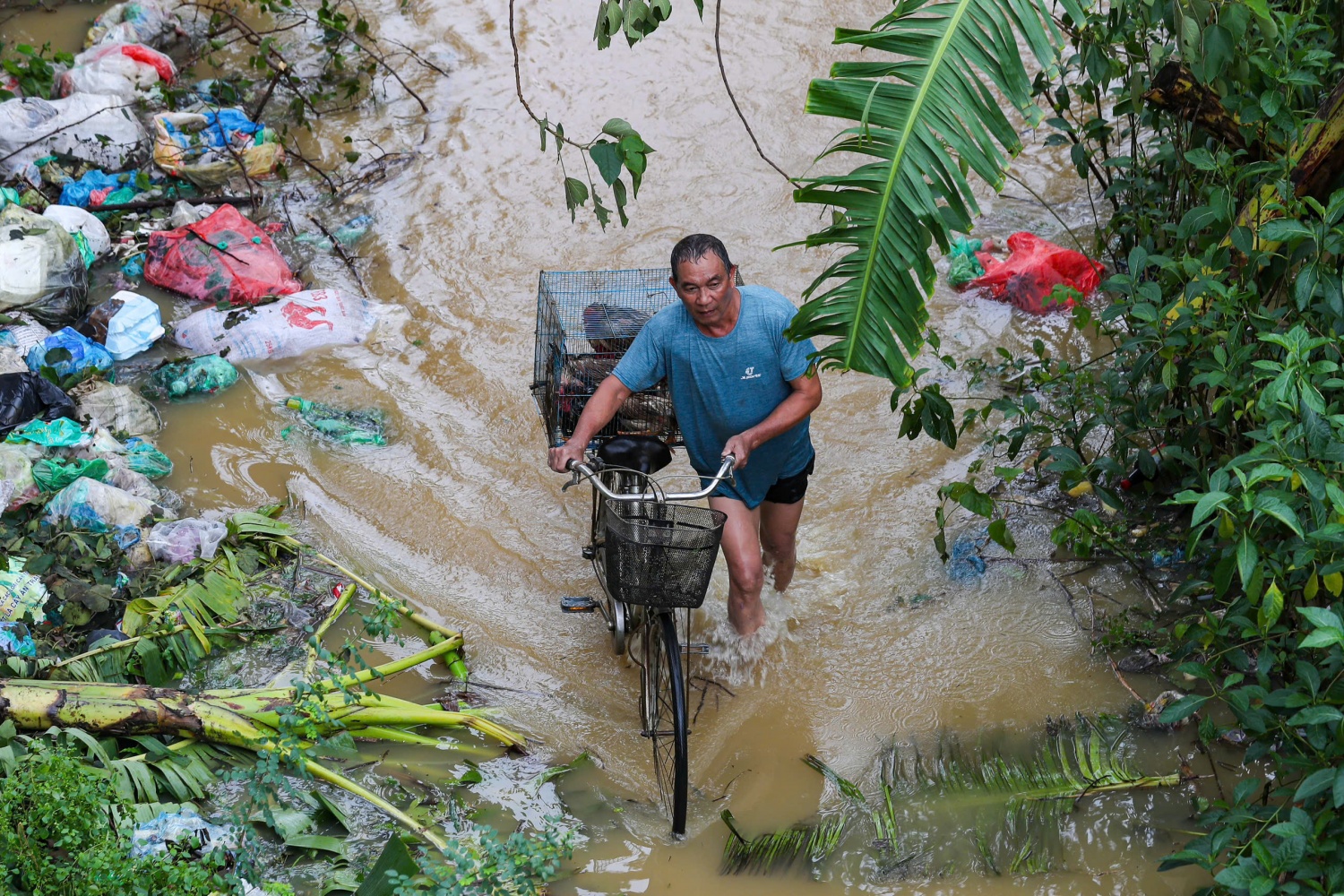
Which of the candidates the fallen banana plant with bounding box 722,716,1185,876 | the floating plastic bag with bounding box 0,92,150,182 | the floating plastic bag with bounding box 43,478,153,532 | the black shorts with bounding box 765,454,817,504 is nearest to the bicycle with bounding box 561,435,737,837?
the fallen banana plant with bounding box 722,716,1185,876

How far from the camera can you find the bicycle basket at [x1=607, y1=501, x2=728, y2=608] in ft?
11.5

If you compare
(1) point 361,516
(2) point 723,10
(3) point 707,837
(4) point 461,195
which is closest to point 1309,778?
(3) point 707,837

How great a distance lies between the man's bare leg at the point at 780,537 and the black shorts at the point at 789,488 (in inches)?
1.0

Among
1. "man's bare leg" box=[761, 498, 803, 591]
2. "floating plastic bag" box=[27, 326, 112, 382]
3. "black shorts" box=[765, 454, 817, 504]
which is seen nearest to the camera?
"black shorts" box=[765, 454, 817, 504]

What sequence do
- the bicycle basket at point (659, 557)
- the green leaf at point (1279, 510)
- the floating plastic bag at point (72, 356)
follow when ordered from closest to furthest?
the green leaf at point (1279, 510), the bicycle basket at point (659, 557), the floating plastic bag at point (72, 356)

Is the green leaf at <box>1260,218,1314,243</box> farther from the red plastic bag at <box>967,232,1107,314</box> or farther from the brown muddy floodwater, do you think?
the red plastic bag at <box>967,232,1107,314</box>

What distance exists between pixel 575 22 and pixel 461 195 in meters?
2.41

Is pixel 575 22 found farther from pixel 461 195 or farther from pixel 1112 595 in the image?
pixel 1112 595

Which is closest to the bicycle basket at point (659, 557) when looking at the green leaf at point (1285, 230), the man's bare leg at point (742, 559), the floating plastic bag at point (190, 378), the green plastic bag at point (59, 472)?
the man's bare leg at point (742, 559)

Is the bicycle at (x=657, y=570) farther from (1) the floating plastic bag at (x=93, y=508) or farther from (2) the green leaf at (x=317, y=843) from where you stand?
(1) the floating plastic bag at (x=93, y=508)

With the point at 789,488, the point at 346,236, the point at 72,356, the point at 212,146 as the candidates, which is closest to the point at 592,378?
the point at 789,488

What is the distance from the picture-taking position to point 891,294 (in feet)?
9.64

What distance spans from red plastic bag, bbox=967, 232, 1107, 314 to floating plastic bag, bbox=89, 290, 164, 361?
15.9ft

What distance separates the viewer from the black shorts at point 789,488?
4.38 meters
